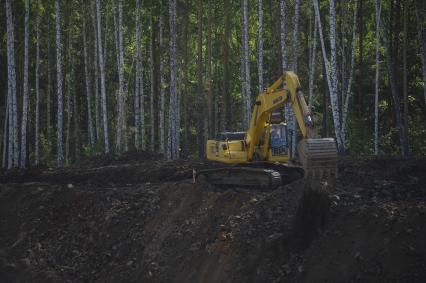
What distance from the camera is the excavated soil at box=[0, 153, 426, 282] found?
8.78 metres

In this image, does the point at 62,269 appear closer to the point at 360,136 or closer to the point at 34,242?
the point at 34,242

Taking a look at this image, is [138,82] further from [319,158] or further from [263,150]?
[319,158]

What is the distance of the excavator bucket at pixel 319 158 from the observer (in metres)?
11.6

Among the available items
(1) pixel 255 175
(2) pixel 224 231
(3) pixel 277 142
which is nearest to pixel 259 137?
(3) pixel 277 142

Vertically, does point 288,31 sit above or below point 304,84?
above

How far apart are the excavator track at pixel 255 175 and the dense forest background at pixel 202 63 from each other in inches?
221

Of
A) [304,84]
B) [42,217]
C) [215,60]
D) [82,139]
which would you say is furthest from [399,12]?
[82,139]

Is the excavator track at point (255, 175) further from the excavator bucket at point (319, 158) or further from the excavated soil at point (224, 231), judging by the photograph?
the excavator bucket at point (319, 158)

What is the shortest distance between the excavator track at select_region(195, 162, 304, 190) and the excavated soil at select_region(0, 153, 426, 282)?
112 centimetres

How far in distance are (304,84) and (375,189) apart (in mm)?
21626

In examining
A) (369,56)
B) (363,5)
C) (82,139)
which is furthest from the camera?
(82,139)

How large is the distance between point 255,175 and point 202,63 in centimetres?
1637

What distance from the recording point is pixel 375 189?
12.3 metres

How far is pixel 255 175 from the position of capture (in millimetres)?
14641
